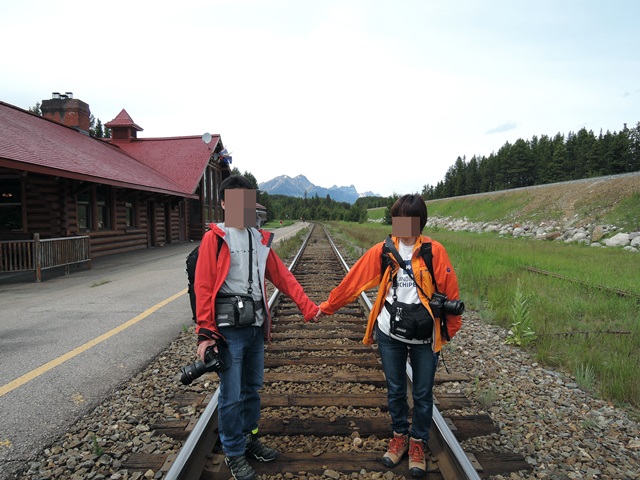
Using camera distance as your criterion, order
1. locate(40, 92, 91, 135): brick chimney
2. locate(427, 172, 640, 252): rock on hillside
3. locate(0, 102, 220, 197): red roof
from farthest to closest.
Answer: locate(40, 92, 91, 135): brick chimney
locate(427, 172, 640, 252): rock on hillside
locate(0, 102, 220, 197): red roof

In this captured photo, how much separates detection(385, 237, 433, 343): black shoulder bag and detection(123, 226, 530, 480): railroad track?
77 centimetres

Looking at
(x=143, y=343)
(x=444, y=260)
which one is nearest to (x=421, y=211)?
(x=444, y=260)

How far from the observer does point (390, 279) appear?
2.43 metres

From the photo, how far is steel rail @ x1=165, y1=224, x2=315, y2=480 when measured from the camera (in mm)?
2170

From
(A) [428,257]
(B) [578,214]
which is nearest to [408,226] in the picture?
(A) [428,257]

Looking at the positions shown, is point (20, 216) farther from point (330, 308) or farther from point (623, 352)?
point (623, 352)

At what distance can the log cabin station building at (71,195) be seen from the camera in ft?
31.4

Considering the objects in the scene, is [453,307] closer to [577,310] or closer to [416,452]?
[416,452]

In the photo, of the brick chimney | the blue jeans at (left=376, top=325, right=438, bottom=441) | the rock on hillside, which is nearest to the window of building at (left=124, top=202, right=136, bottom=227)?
the brick chimney

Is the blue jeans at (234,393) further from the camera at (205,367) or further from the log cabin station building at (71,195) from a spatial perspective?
the log cabin station building at (71,195)

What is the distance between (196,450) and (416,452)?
1402 millimetres

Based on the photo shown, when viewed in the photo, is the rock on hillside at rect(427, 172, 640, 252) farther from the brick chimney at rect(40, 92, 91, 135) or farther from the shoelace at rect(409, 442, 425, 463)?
the brick chimney at rect(40, 92, 91, 135)

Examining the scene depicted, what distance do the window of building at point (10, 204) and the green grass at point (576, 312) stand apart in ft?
41.9

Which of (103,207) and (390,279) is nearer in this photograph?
(390,279)
